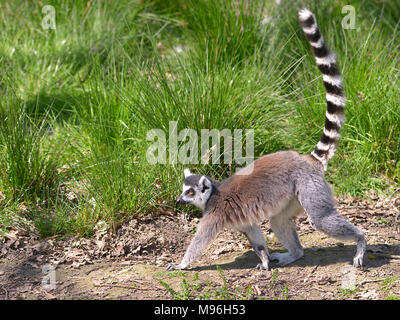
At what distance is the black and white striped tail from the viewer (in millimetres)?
4020

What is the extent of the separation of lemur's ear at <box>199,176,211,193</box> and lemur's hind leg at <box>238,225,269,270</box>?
15.6 inches

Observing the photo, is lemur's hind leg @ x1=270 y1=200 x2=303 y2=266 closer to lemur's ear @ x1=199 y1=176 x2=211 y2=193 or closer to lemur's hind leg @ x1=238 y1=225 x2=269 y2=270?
lemur's hind leg @ x1=238 y1=225 x2=269 y2=270

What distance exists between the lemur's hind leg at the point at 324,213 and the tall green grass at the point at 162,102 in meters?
1.26

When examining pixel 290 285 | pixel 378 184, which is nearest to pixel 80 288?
pixel 290 285

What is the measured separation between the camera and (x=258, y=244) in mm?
4188

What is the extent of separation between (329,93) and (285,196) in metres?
0.85

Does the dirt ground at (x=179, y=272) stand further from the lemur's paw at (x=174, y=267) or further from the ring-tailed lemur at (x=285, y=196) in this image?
the ring-tailed lemur at (x=285, y=196)

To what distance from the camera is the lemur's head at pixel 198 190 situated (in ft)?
13.9

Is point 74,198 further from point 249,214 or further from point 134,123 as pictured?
point 249,214

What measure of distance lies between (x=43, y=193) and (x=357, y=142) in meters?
3.03

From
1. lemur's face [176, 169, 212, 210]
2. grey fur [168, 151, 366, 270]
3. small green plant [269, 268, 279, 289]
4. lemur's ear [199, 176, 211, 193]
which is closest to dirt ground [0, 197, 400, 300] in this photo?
small green plant [269, 268, 279, 289]

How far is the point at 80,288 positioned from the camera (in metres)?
3.90

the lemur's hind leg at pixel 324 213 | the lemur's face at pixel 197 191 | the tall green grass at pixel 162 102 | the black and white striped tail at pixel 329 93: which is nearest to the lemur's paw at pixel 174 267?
the lemur's face at pixel 197 191

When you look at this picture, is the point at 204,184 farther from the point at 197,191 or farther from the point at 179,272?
the point at 179,272
